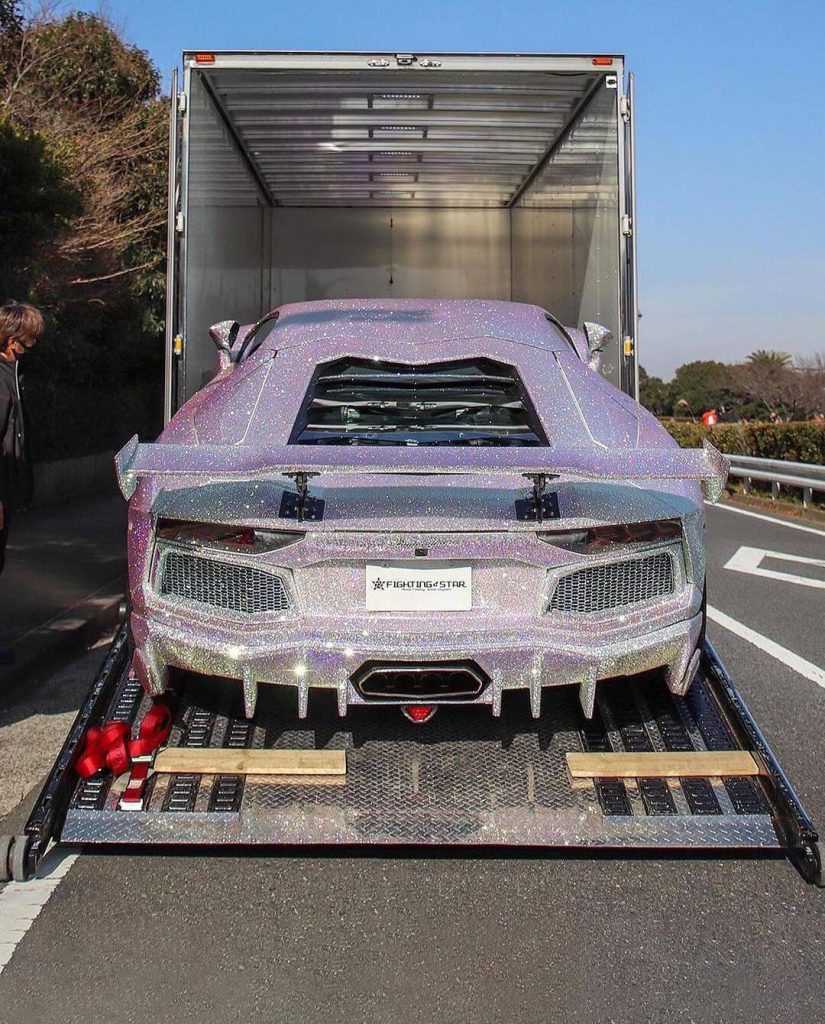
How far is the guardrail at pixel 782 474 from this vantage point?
→ 15.9 meters

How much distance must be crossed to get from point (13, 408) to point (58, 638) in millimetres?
2024

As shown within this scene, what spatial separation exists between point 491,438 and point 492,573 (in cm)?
98

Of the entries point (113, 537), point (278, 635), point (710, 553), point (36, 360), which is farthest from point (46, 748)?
point (36, 360)

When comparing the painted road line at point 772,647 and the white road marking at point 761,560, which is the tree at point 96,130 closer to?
the painted road line at point 772,647

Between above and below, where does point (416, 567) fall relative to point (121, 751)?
above

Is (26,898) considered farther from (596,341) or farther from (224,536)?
(596,341)

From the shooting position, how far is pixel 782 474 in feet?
56.4

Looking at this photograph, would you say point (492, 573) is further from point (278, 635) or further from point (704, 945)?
point (704, 945)

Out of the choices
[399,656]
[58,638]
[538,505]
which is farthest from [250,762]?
[58,638]

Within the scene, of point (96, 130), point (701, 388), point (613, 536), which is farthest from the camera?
point (701, 388)

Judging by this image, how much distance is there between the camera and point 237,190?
28.5 feet

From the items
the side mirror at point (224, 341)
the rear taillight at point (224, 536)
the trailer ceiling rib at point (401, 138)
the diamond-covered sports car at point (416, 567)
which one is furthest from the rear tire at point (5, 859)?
the trailer ceiling rib at point (401, 138)

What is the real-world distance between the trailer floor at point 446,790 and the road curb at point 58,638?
2.18 metres

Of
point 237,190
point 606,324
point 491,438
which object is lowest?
point 491,438
